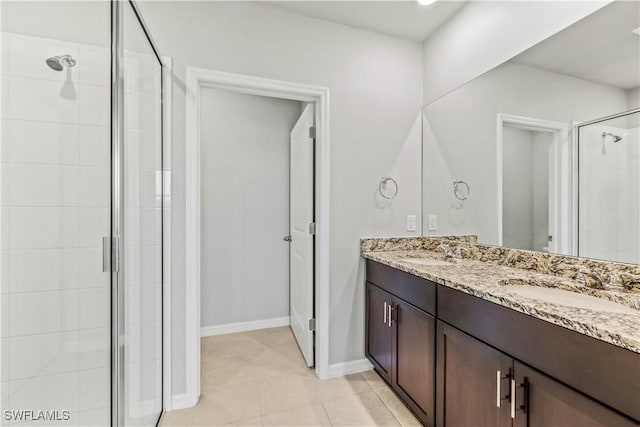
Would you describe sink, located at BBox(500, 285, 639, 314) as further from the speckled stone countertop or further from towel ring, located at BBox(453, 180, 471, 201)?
towel ring, located at BBox(453, 180, 471, 201)

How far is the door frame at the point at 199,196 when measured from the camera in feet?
5.75

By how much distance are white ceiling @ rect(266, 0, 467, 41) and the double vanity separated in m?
1.56

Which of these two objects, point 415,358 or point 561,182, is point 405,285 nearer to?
point 415,358

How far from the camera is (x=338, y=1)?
1858 mm

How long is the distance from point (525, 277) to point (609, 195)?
492 millimetres

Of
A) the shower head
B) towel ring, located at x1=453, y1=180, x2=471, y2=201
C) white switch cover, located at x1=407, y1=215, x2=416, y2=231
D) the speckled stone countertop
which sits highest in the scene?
the shower head

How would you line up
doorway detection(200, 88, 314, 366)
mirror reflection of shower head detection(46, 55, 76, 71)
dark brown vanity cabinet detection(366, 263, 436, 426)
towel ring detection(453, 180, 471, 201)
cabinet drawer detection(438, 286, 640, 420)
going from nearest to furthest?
cabinet drawer detection(438, 286, 640, 420)
mirror reflection of shower head detection(46, 55, 76, 71)
dark brown vanity cabinet detection(366, 263, 436, 426)
towel ring detection(453, 180, 471, 201)
doorway detection(200, 88, 314, 366)

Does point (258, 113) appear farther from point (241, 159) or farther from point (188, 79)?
point (188, 79)

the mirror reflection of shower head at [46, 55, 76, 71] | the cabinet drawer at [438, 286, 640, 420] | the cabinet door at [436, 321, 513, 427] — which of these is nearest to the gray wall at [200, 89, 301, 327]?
the mirror reflection of shower head at [46, 55, 76, 71]

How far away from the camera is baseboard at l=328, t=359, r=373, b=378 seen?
2062mm

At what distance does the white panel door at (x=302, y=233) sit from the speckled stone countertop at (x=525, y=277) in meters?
0.47

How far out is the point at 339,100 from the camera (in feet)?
6.81

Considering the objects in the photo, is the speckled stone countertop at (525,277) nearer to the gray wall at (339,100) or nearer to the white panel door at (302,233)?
the gray wall at (339,100)

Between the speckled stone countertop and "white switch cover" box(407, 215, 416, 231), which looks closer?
the speckled stone countertop
